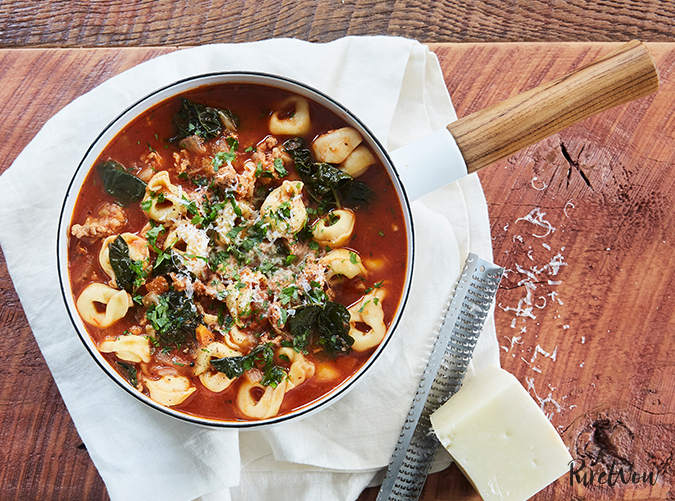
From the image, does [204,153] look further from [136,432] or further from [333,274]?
[136,432]

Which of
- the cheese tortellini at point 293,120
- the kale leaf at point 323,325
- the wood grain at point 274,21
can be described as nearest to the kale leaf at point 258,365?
the kale leaf at point 323,325

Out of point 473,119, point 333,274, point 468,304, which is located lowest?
point 468,304

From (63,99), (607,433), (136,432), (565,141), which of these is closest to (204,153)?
(63,99)

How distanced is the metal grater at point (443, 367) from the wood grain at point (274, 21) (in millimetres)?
1433

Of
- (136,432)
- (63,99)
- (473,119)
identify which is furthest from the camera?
(63,99)

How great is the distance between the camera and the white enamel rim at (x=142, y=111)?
2465mm

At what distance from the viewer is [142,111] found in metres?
2.56

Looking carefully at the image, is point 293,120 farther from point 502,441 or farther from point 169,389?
point 502,441

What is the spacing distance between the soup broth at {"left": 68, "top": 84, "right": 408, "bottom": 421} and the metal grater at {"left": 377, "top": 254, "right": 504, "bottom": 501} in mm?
495

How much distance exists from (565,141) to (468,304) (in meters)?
1.18

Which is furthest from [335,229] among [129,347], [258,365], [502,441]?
[502,441]

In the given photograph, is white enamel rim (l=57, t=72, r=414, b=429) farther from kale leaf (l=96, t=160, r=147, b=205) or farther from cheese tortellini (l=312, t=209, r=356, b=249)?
cheese tortellini (l=312, t=209, r=356, b=249)

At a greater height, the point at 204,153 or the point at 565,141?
the point at 204,153

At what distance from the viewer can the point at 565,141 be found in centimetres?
328
